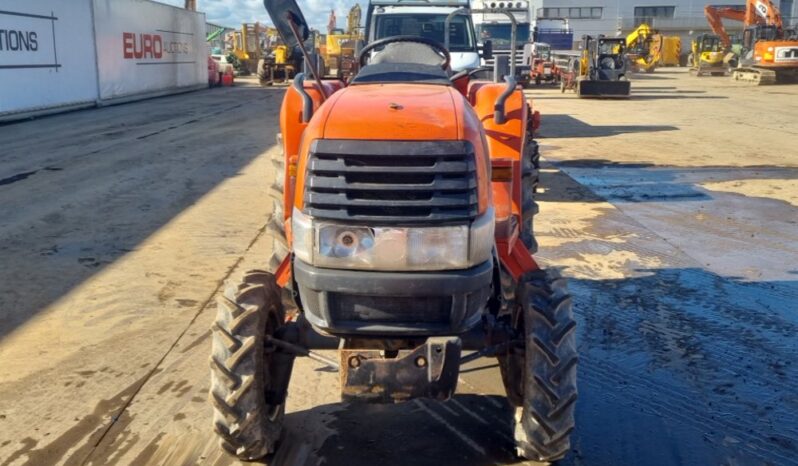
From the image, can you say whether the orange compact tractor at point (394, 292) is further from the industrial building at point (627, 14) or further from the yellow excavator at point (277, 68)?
the industrial building at point (627, 14)

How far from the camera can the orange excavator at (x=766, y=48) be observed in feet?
103

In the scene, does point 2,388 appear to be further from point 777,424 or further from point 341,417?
point 777,424

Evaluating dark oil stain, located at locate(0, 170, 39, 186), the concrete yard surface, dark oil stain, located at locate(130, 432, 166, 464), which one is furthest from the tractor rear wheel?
dark oil stain, located at locate(0, 170, 39, 186)

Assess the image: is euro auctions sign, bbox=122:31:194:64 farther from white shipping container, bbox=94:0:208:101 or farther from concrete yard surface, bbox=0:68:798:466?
concrete yard surface, bbox=0:68:798:466

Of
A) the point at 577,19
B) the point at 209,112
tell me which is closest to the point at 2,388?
the point at 209,112

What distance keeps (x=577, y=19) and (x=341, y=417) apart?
231 ft

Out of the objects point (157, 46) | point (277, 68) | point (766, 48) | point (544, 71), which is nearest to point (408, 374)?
point (157, 46)

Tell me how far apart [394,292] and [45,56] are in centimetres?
1923

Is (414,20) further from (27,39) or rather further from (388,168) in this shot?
(27,39)

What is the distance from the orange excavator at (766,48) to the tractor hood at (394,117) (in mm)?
32403

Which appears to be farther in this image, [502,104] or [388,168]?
[502,104]

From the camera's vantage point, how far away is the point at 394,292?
3.14 metres

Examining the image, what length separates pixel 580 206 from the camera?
923 cm

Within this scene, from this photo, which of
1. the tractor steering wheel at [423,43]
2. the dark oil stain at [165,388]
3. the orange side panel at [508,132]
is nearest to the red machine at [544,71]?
the tractor steering wheel at [423,43]
